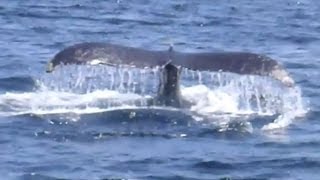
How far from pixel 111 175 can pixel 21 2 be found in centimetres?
1775

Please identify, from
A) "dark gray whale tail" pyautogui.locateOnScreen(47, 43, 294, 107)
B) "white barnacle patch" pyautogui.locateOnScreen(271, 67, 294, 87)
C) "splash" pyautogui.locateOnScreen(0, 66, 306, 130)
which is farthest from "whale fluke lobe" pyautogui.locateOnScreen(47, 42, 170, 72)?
"white barnacle patch" pyautogui.locateOnScreen(271, 67, 294, 87)

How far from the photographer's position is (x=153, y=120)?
15125mm

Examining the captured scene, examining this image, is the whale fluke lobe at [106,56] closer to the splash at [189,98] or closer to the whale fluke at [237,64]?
the splash at [189,98]

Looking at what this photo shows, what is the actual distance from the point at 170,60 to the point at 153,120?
729 millimetres

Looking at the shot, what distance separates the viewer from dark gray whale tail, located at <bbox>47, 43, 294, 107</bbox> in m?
14.4

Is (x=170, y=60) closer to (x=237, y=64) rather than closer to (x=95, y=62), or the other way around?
(x=237, y=64)

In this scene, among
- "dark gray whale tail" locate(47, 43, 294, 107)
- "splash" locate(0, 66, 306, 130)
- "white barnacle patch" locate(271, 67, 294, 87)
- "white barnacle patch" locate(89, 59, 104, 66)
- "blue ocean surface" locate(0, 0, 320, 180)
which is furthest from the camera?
"splash" locate(0, 66, 306, 130)

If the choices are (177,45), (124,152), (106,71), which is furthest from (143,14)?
(124,152)

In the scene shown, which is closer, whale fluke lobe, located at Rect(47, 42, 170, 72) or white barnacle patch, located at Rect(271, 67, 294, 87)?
white barnacle patch, located at Rect(271, 67, 294, 87)

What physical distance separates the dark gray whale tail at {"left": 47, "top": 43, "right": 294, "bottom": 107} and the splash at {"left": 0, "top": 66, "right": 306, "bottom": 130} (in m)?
0.13

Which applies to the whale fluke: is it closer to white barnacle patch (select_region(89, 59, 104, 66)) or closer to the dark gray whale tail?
the dark gray whale tail

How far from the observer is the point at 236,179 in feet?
42.2

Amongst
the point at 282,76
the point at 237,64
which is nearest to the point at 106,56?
the point at 237,64

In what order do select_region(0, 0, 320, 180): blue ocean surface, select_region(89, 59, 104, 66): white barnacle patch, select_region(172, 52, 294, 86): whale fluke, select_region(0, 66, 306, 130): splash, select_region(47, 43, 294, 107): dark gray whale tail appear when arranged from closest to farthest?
select_region(0, 0, 320, 180): blue ocean surface < select_region(172, 52, 294, 86): whale fluke < select_region(47, 43, 294, 107): dark gray whale tail < select_region(89, 59, 104, 66): white barnacle patch < select_region(0, 66, 306, 130): splash
